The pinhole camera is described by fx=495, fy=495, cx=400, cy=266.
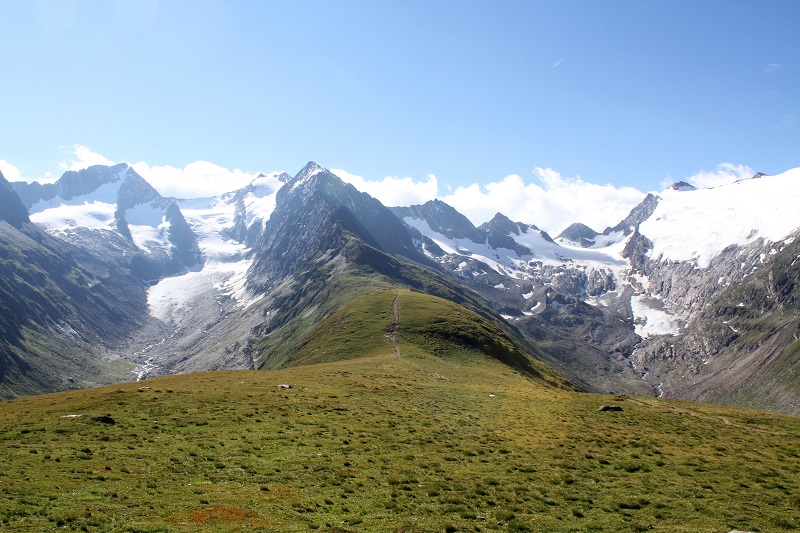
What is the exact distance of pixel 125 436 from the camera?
1351 inches

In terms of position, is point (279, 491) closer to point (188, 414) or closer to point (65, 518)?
point (65, 518)

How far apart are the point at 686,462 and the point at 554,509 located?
14309mm

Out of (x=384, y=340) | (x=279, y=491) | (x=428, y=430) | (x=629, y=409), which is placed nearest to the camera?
(x=279, y=491)

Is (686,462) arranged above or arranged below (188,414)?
above

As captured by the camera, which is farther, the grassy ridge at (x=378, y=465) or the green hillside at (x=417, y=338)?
the green hillside at (x=417, y=338)

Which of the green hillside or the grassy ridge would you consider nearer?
the grassy ridge

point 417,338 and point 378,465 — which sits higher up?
point 378,465

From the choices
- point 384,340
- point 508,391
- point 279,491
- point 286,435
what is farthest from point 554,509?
point 384,340

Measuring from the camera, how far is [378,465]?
1216 inches

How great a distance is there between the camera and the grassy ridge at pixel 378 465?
2269 centimetres

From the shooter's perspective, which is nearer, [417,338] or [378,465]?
[378,465]

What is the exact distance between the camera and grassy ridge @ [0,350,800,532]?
22.7 metres

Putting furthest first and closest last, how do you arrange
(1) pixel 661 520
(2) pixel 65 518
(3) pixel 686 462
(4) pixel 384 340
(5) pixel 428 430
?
1. (4) pixel 384 340
2. (5) pixel 428 430
3. (3) pixel 686 462
4. (1) pixel 661 520
5. (2) pixel 65 518

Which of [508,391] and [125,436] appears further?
[508,391]
